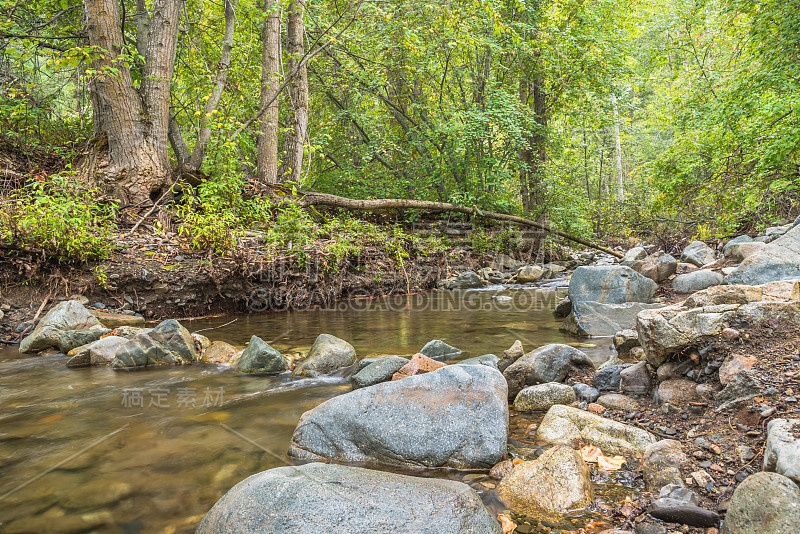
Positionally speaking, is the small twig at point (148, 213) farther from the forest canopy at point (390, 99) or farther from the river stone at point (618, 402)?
the river stone at point (618, 402)

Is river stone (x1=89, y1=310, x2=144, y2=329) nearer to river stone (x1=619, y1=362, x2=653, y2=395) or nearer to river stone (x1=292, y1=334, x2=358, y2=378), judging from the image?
river stone (x1=292, y1=334, x2=358, y2=378)

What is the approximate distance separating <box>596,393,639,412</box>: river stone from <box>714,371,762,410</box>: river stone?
556 millimetres

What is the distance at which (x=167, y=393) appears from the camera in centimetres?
379

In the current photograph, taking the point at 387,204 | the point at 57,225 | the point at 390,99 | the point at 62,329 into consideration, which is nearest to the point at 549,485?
the point at 62,329

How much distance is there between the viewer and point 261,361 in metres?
4.42

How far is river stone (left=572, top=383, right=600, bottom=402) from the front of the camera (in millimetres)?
3162

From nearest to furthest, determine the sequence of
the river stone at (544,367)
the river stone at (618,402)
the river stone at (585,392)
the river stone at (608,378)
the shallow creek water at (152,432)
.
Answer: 1. the shallow creek water at (152,432)
2. the river stone at (618,402)
3. the river stone at (585,392)
4. the river stone at (608,378)
5. the river stone at (544,367)

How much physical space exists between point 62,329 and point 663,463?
6.27m

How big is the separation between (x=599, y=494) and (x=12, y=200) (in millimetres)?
7800

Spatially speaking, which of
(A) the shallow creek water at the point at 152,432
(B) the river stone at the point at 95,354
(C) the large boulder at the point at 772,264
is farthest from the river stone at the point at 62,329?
(C) the large boulder at the point at 772,264

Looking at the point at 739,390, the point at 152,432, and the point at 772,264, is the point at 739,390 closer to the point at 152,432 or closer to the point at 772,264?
the point at 772,264

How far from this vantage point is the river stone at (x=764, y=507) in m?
1.44

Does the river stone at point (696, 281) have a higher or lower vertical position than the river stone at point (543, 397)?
higher

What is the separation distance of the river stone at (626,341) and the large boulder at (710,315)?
122cm
